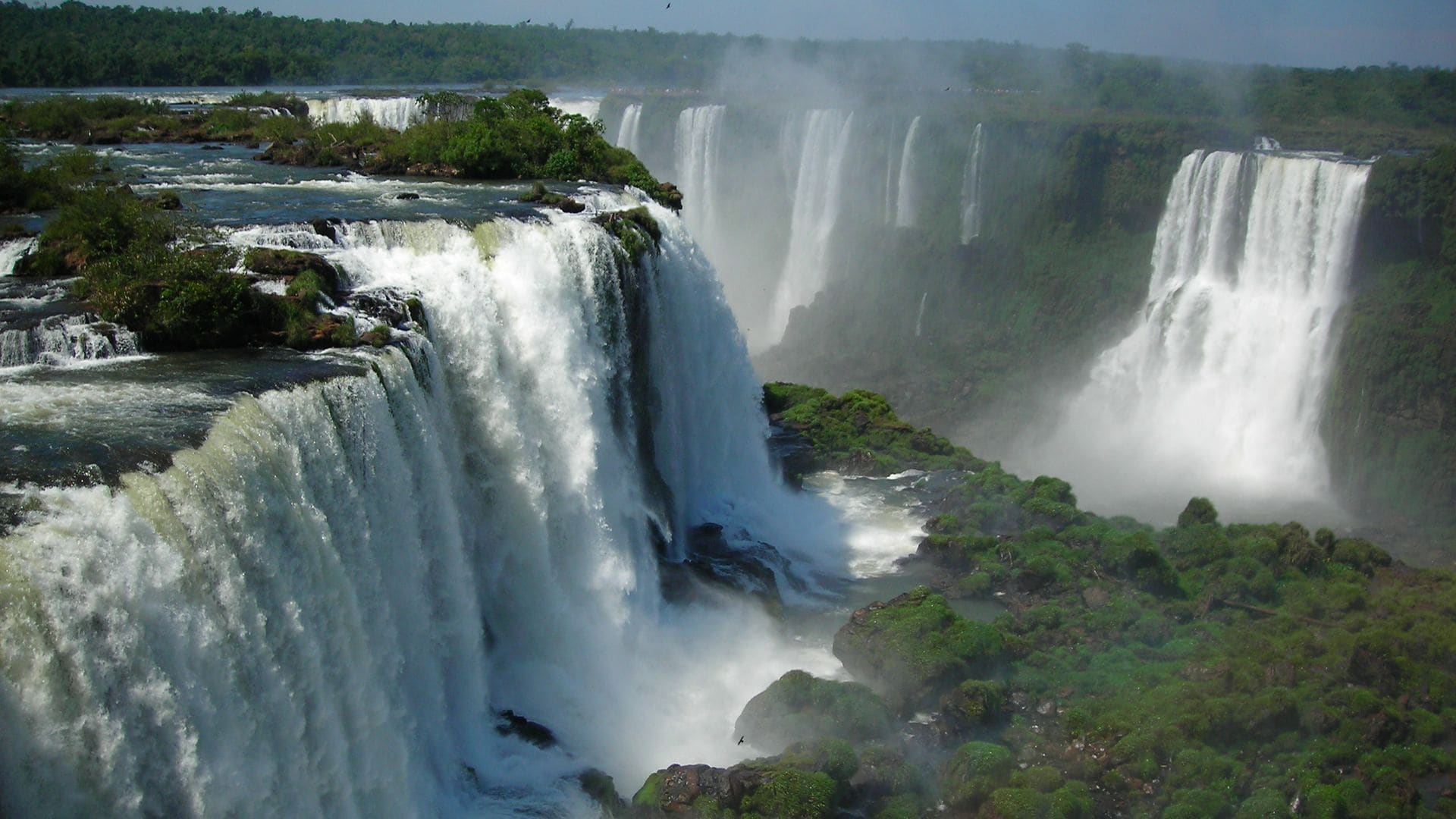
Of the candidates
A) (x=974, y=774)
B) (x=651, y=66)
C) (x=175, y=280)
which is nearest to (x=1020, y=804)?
(x=974, y=774)

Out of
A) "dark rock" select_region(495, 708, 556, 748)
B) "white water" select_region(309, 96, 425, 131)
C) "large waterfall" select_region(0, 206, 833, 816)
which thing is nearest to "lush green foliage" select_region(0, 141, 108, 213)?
"large waterfall" select_region(0, 206, 833, 816)

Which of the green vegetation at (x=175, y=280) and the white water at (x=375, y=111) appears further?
the white water at (x=375, y=111)

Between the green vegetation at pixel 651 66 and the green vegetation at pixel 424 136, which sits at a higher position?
the green vegetation at pixel 651 66

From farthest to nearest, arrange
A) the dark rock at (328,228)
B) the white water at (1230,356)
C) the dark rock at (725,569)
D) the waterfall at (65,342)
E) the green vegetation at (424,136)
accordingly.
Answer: the white water at (1230,356) < the green vegetation at (424,136) < the dark rock at (725,569) < the dark rock at (328,228) < the waterfall at (65,342)

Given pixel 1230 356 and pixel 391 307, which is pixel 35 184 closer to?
pixel 391 307

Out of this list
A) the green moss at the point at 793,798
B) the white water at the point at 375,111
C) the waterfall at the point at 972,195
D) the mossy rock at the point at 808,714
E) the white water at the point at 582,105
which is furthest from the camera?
the white water at the point at 582,105

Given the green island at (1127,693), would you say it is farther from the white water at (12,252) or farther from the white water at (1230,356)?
the white water at (12,252)

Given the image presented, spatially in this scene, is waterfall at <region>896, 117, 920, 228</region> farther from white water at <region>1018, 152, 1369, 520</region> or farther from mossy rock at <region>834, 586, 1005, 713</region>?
mossy rock at <region>834, 586, 1005, 713</region>

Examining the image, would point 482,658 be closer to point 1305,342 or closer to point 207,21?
point 1305,342

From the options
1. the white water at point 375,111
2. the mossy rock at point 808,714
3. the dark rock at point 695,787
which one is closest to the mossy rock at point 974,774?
the mossy rock at point 808,714
